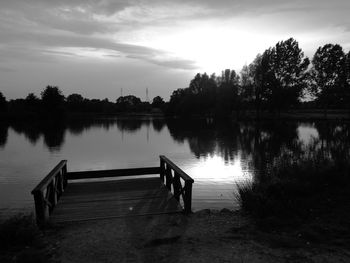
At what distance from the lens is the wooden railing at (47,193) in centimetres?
796

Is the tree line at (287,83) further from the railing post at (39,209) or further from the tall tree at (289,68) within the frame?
the railing post at (39,209)

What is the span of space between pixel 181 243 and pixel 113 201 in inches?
164

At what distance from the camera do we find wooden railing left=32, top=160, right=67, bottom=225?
313 inches

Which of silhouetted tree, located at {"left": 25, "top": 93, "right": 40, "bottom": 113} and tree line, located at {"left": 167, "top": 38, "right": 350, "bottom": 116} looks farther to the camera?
silhouetted tree, located at {"left": 25, "top": 93, "right": 40, "bottom": 113}

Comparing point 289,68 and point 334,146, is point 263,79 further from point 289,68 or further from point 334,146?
point 334,146

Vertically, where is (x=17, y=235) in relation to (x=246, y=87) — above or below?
below

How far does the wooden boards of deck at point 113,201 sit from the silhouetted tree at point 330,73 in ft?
214

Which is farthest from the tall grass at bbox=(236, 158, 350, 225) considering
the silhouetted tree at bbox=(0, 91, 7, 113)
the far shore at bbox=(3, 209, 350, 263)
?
the silhouetted tree at bbox=(0, 91, 7, 113)

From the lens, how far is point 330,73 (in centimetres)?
6819

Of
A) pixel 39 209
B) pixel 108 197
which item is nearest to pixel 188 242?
pixel 39 209

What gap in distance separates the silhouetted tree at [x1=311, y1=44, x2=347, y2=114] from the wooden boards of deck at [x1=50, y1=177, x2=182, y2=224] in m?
65.3

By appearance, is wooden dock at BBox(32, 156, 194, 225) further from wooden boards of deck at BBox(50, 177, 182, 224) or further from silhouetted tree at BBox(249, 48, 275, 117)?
silhouetted tree at BBox(249, 48, 275, 117)

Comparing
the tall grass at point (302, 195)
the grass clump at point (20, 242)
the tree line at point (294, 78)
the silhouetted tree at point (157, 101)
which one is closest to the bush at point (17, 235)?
the grass clump at point (20, 242)

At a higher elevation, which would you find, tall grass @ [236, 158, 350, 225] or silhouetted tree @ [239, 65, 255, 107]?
silhouetted tree @ [239, 65, 255, 107]
